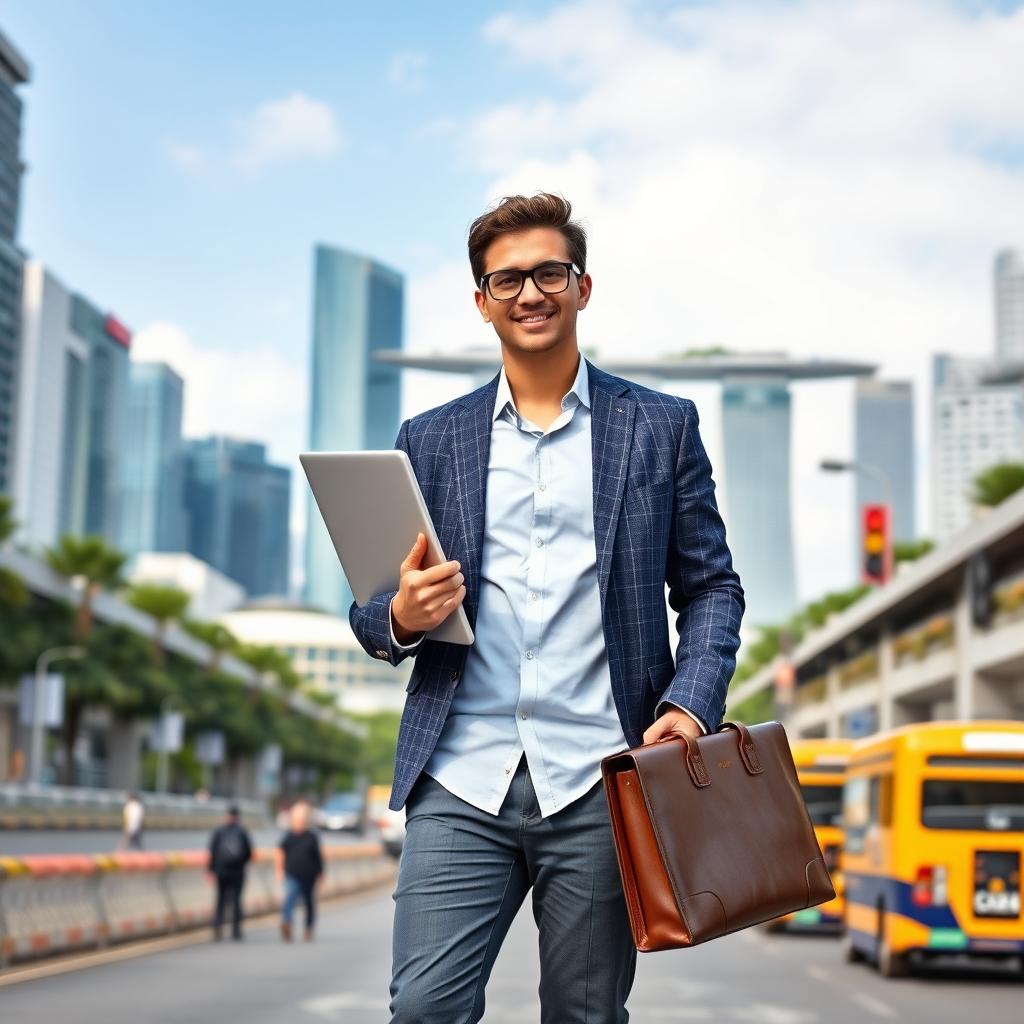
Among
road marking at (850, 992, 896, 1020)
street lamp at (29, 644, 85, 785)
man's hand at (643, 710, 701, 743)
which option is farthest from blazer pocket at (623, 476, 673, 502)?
street lamp at (29, 644, 85, 785)

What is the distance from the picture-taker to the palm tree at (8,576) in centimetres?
4588

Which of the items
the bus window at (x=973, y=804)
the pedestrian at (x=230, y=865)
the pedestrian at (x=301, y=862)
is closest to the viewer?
the bus window at (x=973, y=804)

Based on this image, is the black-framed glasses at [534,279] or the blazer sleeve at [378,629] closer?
the blazer sleeve at [378,629]

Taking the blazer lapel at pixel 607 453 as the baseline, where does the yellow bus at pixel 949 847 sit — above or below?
below

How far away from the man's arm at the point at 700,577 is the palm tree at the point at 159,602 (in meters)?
67.6

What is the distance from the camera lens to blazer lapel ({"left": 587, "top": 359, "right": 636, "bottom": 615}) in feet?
11.7

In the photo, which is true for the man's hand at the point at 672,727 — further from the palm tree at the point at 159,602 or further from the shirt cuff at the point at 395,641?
the palm tree at the point at 159,602

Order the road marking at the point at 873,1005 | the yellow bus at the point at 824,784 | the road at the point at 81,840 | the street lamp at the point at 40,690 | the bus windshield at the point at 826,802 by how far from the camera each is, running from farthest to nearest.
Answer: the street lamp at the point at 40,690 < the road at the point at 81,840 < the bus windshield at the point at 826,802 < the yellow bus at the point at 824,784 < the road marking at the point at 873,1005

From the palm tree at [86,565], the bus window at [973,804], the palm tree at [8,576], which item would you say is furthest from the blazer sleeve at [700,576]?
the palm tree at [86,565]

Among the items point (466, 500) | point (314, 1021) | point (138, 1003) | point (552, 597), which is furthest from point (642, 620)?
point (138, 1003)

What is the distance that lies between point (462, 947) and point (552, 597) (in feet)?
2.22

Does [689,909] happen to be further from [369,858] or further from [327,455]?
[369,858]

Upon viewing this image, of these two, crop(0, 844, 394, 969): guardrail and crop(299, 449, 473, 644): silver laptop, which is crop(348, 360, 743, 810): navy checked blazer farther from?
crop(0, 844, 394, 969): guardrail

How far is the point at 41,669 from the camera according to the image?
178 feet
